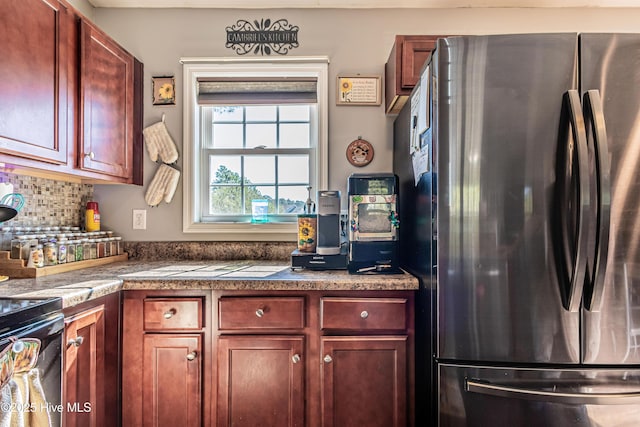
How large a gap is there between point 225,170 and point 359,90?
3.24 ft

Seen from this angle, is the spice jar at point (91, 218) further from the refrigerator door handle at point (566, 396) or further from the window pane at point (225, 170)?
the refrigerator door handle at point (566, 396)

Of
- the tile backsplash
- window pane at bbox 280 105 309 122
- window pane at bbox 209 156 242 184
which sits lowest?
the tile backsplash

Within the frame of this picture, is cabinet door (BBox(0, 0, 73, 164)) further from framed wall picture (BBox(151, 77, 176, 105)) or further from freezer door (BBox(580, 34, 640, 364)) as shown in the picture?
freezer door (BBox(580, 34, 640, 364))

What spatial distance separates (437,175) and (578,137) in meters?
0.45

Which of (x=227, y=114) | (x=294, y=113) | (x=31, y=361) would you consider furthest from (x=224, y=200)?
(x=31, y=361)

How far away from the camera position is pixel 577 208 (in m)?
1.12

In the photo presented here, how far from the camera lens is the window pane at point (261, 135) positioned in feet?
7.26

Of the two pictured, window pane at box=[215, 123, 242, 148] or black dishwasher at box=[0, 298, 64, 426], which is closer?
black dishwasher at box=[0, 298, 64, 426]

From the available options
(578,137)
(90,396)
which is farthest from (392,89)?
(90,396)

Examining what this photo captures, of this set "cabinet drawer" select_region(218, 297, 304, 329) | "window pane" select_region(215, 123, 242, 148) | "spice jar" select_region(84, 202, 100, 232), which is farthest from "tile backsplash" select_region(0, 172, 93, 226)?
"cabinet drawer" select_region(218, 297, 304, 329)

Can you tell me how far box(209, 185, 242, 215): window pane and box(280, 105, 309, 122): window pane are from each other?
589 millimetres

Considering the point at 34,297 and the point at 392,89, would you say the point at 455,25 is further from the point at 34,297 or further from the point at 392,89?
the point at 34,297

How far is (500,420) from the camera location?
3.94 feet

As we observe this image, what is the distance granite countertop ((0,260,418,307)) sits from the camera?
48.4 inches
